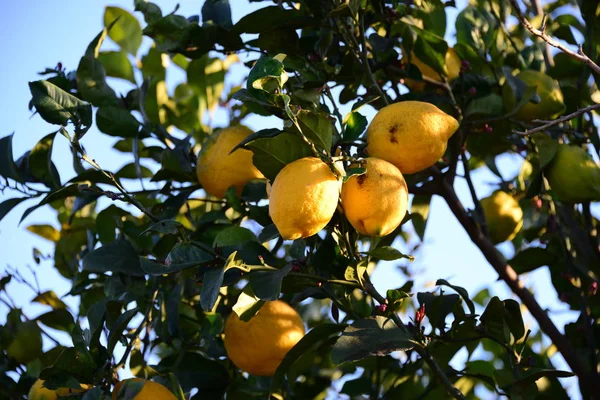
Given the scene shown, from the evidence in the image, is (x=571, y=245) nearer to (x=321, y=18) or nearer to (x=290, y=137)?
(x=321, y=18)

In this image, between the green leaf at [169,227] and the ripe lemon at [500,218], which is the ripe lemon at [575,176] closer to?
the ripe lemon at [500,218]

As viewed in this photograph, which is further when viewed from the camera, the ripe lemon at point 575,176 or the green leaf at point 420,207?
the green leaf at point 420,207

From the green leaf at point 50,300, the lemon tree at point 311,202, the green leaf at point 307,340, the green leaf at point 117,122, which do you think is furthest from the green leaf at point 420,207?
the green leaf at point 50,300

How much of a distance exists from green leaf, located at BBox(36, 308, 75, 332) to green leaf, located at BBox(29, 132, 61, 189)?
1.43ft

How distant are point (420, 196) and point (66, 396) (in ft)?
3.32

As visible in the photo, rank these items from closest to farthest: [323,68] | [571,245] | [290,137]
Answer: [290,137] < [323,68] < [571,245]

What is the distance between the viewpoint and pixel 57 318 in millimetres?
2105

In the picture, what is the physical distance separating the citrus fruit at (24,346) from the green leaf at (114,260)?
394 mm

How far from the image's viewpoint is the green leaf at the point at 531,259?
6.68 ft

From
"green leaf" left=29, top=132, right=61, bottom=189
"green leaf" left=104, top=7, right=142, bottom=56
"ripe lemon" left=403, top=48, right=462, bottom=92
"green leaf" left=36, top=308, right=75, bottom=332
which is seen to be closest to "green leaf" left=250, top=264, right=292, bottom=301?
"green leaf" left=29, top=132, right=61, bottom=189

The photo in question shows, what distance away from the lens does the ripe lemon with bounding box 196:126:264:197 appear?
1.69m

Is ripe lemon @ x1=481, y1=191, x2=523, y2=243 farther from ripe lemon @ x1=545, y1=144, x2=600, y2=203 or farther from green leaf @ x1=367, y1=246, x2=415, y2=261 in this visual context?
green leaf @ x1=367, y1=246, x2=415, y2=261

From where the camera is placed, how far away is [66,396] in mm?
1438

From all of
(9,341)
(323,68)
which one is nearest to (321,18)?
(323,68)
